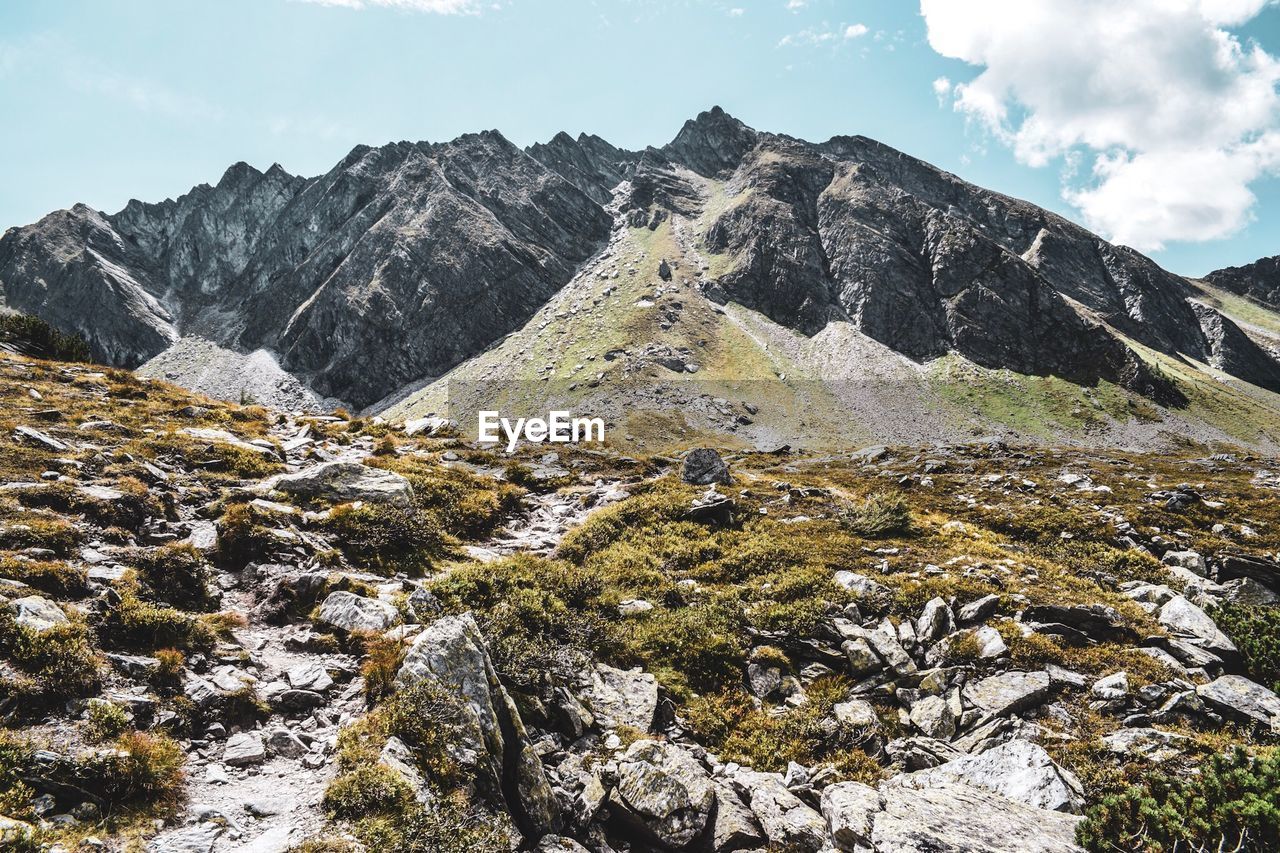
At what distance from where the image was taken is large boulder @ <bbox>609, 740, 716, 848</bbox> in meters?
8.62

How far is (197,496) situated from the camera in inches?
617

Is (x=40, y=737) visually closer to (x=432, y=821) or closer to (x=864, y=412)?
(x=432, y=821)

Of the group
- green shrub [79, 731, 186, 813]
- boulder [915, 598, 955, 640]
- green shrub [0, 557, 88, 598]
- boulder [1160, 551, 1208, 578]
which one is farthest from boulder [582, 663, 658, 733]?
boulder [1160, 551, 1208, 578]

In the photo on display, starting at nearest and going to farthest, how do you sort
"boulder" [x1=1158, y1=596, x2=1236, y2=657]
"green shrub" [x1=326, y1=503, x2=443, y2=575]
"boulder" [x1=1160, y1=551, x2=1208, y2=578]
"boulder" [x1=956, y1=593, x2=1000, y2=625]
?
"boulder" [x1=1158, y1=596, x2=1236, y2=657], "boulder" [x1=956, y1=593, x2=1000, y2=625], "green shrub" [x1=326, y1=503, x2=443, y2=575], "boulder" [x1=1160, y1=551, x2=1208, y2=578]

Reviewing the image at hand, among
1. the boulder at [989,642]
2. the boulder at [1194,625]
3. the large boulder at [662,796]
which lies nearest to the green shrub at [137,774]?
the large boulder at [662,796]

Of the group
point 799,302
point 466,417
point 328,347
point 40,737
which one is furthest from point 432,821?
point 328,347

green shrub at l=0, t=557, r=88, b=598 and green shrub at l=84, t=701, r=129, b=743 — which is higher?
green shrub at l=0, t=557, r=88, b=598

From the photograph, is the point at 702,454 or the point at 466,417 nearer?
the point at 702,454

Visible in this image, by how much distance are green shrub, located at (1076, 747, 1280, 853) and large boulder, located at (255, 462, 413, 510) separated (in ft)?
61.1

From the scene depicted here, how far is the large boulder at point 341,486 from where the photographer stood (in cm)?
1791

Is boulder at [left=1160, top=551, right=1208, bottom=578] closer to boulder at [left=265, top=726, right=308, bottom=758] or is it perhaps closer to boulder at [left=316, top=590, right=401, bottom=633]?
boulder at [left=316, top=590, right=401, bottom=633]

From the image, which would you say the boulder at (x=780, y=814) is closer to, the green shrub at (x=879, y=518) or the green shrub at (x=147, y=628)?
the green shrub at (x=147, y=628)

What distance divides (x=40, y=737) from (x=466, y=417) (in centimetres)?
13620

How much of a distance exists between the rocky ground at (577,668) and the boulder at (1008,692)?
103 millimetres
